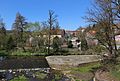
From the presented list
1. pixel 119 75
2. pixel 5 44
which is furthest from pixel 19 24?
pixel 119 75

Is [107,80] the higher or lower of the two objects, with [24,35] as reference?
lower

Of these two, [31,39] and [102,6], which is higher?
[102,6]

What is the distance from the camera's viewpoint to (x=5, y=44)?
65.9 m

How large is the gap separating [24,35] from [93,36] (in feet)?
134

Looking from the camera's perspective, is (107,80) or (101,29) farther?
(101,29)

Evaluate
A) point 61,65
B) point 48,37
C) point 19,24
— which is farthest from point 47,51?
point 61,65

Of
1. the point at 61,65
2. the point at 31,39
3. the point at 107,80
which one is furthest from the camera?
the point at 31,39

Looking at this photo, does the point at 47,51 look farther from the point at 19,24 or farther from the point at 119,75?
the point at 119,75

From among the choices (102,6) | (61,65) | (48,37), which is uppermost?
(102,6)

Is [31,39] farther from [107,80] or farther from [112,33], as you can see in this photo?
[107,80]

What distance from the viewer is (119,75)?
79.2 ft

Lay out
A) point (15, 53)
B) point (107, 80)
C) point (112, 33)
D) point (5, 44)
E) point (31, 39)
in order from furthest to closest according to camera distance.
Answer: point (31, 39)
point (5, 44)
point (15, 53)
point (112, 33)
point (107, 80)

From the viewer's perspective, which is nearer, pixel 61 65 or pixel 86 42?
pixel 61 65

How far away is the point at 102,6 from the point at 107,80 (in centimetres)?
1485
